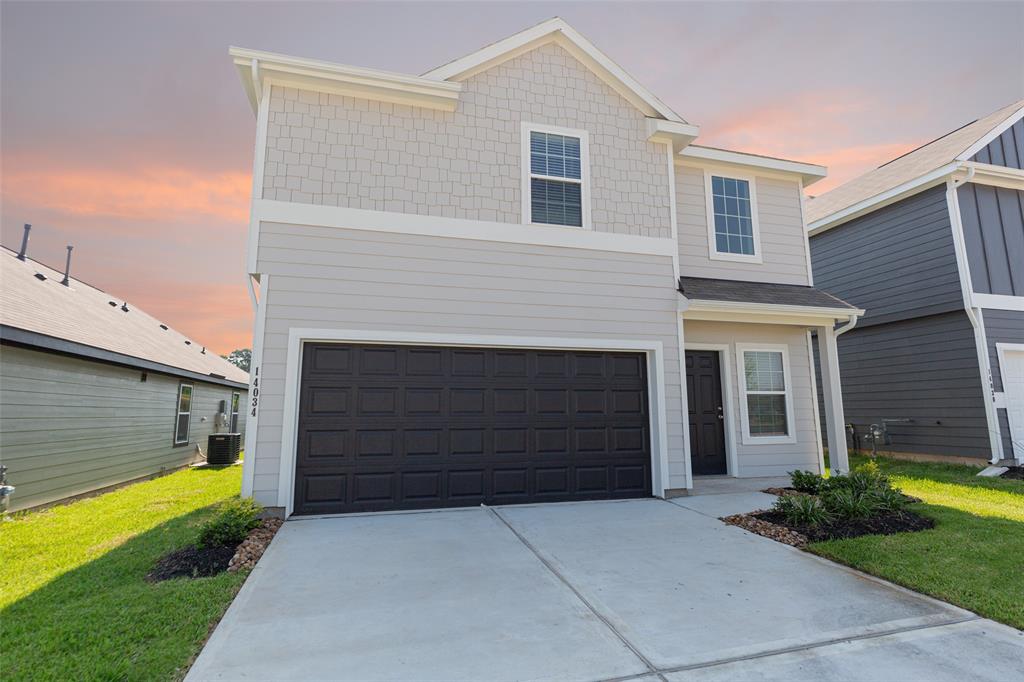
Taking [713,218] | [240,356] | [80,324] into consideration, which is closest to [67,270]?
[80,324]

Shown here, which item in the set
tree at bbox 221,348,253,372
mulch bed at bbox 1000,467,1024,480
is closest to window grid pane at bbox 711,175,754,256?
mulch bed at bbox 1000,467,1024,480

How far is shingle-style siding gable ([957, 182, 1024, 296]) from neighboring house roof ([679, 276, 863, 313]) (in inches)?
165

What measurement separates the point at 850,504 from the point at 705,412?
10.5 feet

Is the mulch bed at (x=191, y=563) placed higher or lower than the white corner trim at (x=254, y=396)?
lower

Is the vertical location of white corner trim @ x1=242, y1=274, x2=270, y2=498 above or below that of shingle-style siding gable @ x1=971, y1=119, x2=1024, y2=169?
below

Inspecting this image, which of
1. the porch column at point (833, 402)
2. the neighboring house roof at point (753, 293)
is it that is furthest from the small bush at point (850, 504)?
the neighboring house roof at point (753, 293)

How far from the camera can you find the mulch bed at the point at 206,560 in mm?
4109

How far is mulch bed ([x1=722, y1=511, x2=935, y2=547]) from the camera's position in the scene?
5.13 m

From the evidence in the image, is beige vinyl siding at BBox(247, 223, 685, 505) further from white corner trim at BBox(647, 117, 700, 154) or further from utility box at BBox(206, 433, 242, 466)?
utility box at BBox(206, 433, 242, 466)

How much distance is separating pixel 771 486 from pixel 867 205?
8143mm

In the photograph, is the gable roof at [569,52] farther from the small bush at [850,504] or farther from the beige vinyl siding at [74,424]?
the beige vinyl siding at [74,424]

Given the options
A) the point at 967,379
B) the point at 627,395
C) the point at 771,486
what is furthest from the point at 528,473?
the point at 967,379

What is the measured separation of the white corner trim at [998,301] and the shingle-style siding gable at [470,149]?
24.1ft

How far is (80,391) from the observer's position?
7898mm
